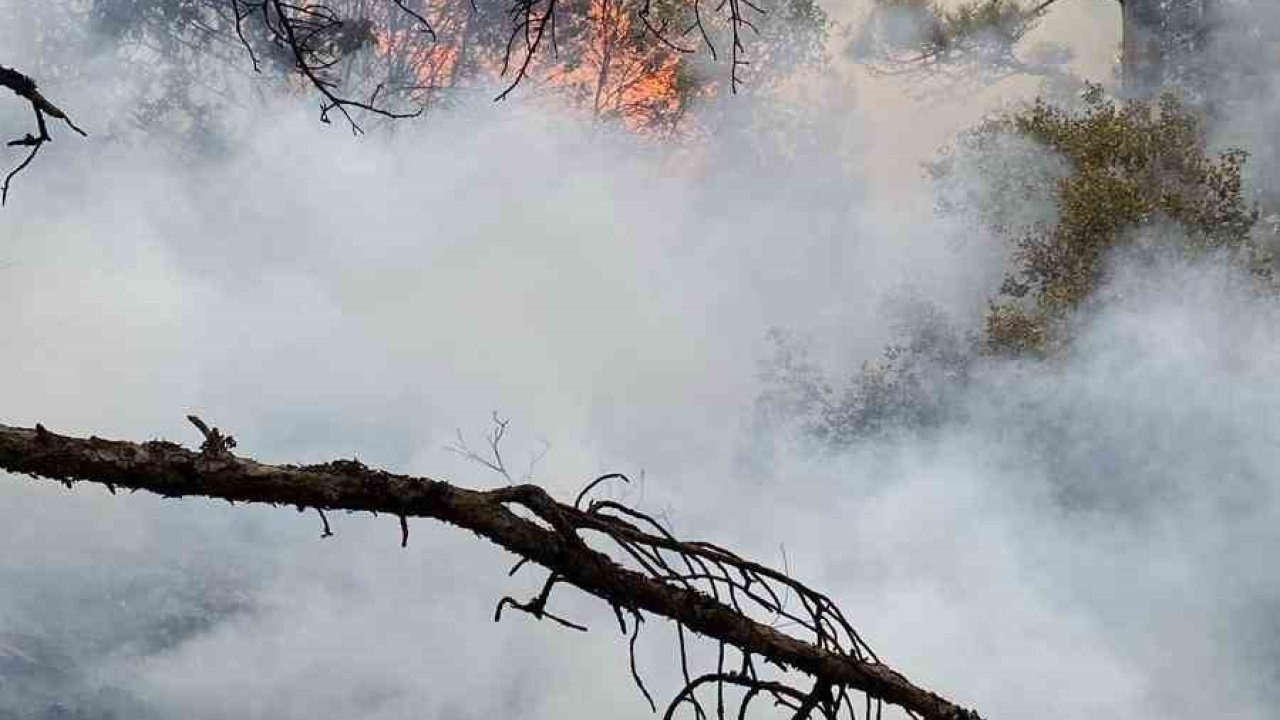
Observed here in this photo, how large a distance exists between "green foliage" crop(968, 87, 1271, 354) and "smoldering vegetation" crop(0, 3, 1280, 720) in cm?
18

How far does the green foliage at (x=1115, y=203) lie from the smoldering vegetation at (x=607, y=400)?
180 millimetres

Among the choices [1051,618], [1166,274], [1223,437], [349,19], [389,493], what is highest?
[349,19]

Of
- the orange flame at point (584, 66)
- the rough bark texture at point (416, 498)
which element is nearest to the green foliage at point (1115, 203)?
the orange flame at point (584, 66)

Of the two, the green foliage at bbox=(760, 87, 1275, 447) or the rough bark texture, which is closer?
the rough bark texture

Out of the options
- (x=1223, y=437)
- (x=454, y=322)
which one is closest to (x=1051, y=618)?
(x=1223, y=437)

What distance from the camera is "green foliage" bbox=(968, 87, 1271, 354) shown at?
1131 centimetres

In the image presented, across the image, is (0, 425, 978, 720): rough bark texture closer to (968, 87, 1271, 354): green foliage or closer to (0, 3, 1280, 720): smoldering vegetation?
(0, 3, 1280, 720): smoldering vegetation

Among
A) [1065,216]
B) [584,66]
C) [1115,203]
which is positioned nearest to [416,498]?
[1115,203]

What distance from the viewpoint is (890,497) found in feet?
43.7

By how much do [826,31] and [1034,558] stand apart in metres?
8.83

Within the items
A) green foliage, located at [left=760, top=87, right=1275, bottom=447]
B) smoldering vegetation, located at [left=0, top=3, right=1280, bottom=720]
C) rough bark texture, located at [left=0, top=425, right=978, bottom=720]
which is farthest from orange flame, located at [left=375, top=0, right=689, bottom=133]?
rough bark texture, located at [left=0, top=425, right=978, bottom=720]

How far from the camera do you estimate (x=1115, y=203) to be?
36.8 feet

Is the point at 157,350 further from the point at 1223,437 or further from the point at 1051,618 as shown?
the point at 1223,437

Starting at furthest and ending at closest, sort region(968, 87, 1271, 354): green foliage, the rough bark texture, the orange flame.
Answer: the orange flame → region(968, 87, 1271, 354): green foliage → the rough bark texture
